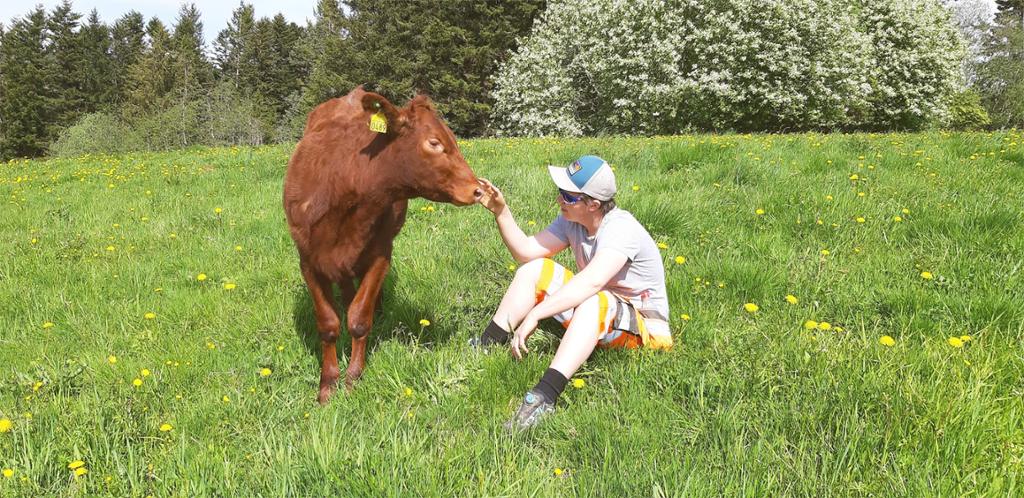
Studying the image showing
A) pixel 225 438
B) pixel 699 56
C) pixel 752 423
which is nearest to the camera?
pixel 752 423

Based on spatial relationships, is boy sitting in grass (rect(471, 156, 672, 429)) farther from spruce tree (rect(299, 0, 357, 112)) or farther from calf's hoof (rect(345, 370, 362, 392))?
spruce tree (rect(299, 0, 357, 112))

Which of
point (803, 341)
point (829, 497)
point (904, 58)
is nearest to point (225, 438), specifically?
point (829, 497)

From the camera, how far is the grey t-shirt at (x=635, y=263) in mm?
2947

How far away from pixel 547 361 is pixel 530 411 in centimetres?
46

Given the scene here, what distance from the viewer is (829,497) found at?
1.85m

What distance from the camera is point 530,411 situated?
101 inches

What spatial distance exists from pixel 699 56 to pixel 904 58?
894 cm

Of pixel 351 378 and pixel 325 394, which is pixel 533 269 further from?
pixel 325 394

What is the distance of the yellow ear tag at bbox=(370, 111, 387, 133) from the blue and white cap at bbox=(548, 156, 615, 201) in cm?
93

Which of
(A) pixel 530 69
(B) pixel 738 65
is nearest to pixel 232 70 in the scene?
(A) pixel 530 69

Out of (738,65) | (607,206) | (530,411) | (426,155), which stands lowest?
(530,411)

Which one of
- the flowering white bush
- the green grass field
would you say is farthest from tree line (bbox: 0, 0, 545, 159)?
the green grass field

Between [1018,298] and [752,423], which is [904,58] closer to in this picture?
[1018,298]

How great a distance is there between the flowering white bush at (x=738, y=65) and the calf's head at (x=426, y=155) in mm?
19892
